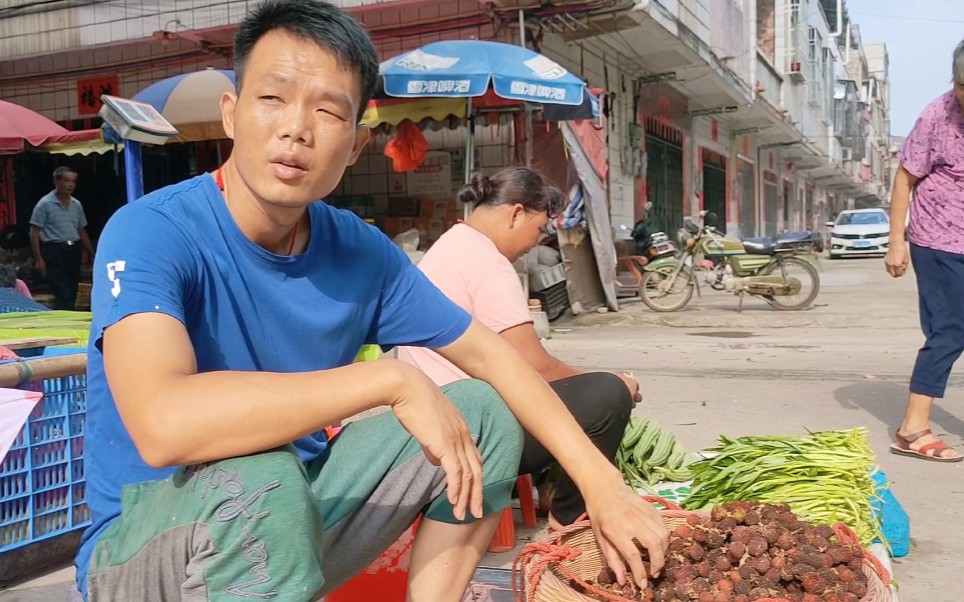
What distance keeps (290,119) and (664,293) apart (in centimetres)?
892

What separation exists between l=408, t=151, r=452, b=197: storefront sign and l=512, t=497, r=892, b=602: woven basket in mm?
7837

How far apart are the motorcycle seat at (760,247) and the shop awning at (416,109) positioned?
4835 millimetres

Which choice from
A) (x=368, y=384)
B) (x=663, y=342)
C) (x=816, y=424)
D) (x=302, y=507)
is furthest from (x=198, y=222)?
(x=663, y=342)

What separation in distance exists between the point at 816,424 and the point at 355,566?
3.28 m

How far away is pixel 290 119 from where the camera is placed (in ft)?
4.63

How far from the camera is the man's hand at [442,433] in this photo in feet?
4.40

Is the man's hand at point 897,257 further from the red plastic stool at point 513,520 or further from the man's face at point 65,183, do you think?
the man's face at point 65,183

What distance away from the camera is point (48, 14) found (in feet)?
36.8

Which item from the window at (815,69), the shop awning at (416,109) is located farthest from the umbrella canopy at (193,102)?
the window at (815,69)

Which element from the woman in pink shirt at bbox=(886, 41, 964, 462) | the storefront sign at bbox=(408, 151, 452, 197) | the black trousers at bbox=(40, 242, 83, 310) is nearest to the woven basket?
the woman in pink shirt at bbox=(886, 41, 964, 462)

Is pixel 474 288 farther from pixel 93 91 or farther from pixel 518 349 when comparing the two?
pixel 93 91

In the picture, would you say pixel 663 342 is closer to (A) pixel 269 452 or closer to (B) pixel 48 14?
(A) pixel 269 452

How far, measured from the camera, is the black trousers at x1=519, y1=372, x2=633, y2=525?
94.7 inches

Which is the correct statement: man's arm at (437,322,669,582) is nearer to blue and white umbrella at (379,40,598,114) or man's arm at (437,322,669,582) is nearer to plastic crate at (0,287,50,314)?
plastic crate at (0,287,50,314)
